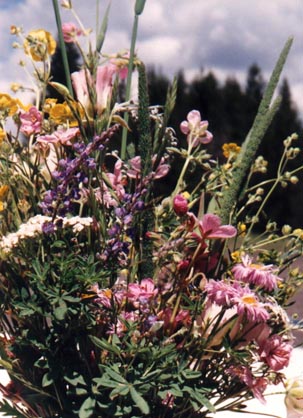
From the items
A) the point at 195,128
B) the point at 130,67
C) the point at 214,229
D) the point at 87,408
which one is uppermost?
the point at 130,67

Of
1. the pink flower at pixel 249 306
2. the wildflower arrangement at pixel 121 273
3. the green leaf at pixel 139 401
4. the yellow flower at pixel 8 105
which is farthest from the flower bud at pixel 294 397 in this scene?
the yellow flower at pixel 8 105

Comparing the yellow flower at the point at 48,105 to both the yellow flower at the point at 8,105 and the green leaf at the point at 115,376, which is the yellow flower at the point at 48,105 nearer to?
the yellow flower at the point at 8,105

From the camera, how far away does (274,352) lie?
1.12 m

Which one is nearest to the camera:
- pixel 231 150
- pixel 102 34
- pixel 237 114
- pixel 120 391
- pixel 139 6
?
pixel 120 391

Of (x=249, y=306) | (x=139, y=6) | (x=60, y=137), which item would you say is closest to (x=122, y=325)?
(x=249, y=306)

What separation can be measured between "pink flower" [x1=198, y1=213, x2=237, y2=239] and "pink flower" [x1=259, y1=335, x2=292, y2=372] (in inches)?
7.1

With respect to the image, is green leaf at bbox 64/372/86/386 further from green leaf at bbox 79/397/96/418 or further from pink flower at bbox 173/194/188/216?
pink flower at bbox 173/194/188/216

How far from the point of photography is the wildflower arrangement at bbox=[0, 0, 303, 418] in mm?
1032

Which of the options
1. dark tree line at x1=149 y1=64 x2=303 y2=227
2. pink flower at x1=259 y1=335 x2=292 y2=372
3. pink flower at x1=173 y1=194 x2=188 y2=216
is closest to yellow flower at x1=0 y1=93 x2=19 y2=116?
pink flower at x1=173 y1=194 x2=188 y2=216

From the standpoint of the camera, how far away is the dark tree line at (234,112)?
722 cm

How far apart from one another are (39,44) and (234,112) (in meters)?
6.30

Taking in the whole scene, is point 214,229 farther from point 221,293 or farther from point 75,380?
point 75,380

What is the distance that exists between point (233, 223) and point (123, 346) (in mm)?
325

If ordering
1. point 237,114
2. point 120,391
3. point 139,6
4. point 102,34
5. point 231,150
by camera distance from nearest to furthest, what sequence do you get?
point 120,391 → point 102,34 → point 139,6 → point 231,150 → point 237,114
